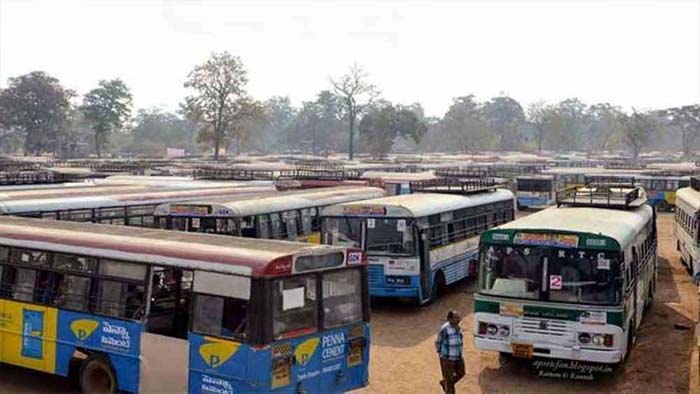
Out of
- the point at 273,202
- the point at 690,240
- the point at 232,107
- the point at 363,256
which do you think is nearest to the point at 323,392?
the point at 363,256

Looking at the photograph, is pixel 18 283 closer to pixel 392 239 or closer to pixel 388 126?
pixel 392 239

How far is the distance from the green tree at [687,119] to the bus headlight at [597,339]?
111925 millimetres

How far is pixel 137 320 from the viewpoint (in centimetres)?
983

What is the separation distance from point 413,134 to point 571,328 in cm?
7608

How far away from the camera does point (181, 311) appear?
9508 mm

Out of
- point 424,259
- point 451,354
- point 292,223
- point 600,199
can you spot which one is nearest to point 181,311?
point 451,354

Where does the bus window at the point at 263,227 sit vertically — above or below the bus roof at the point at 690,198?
below

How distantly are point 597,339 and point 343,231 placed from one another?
7.13 meters

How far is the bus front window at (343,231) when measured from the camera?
17172 mm

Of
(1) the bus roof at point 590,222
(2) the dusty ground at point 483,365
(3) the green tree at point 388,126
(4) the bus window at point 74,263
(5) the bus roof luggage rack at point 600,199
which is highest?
(3) the green tree at point 388,126

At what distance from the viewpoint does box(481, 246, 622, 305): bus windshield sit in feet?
37.5

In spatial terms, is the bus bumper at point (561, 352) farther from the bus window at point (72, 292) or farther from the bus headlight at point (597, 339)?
the bus window at point (72, 292)

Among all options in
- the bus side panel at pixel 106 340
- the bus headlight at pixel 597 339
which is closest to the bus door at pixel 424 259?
the bus headlight at pixel 597 339

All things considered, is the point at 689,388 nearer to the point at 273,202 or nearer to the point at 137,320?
the point at 137,320
